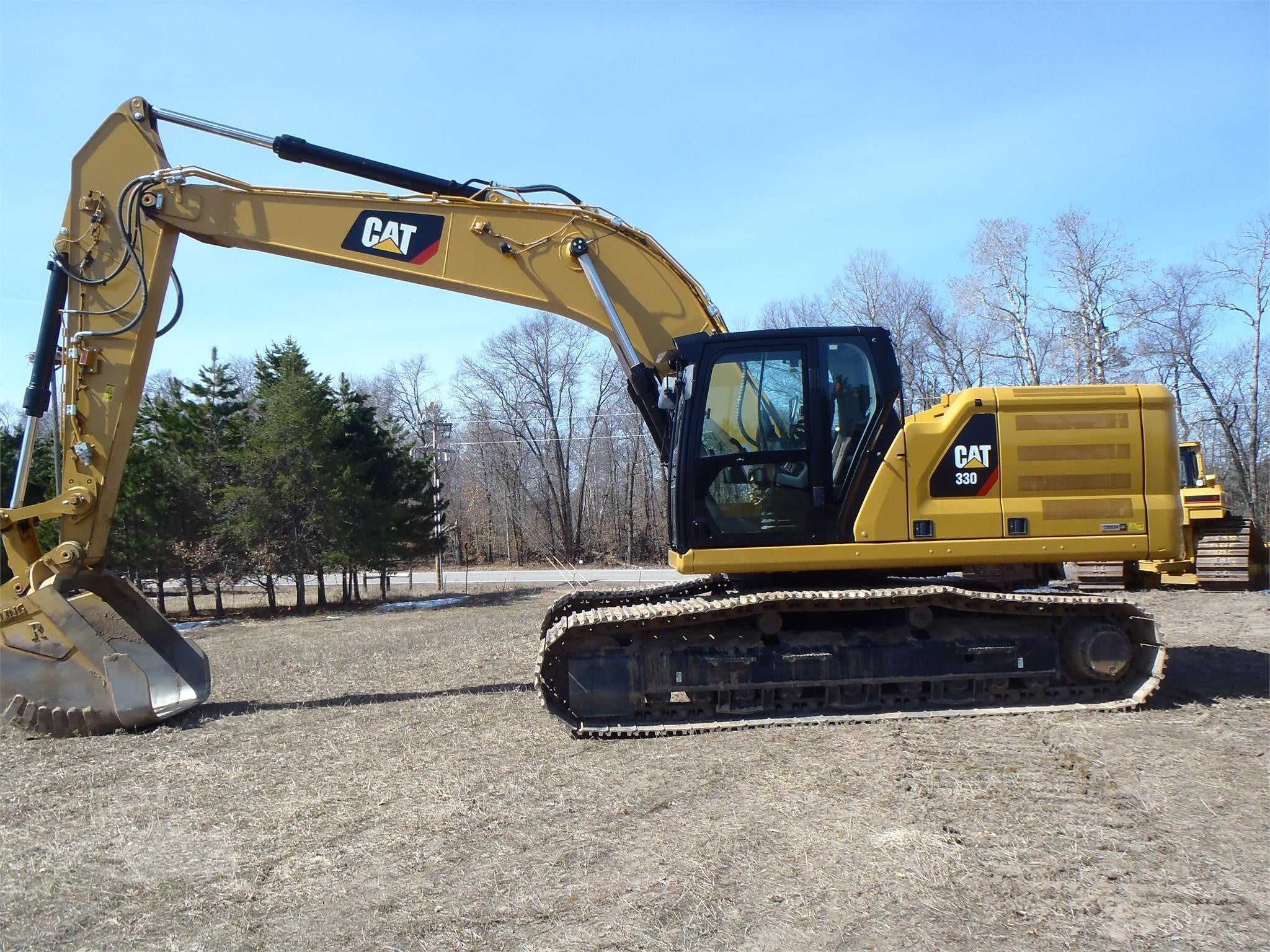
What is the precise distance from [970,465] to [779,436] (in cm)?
148

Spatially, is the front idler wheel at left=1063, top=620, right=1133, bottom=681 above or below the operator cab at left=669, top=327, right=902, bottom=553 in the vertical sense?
below

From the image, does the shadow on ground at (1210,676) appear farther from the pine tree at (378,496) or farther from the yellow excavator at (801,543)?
the pine tree at (378,496)

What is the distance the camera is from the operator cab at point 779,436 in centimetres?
667

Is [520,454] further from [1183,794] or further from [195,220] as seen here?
[1183,794]

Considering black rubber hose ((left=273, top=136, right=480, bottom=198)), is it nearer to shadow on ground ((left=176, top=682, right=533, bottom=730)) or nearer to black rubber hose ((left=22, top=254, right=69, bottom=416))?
black rubber hose ((left=22, top=254, right=69, bottom=416))

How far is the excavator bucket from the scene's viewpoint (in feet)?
22.2

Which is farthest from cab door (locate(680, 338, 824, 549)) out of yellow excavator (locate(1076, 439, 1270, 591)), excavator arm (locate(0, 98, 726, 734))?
yellow excavator (locate(1076, 439, 1270, 591))

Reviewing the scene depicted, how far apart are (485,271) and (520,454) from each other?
41.3 meters

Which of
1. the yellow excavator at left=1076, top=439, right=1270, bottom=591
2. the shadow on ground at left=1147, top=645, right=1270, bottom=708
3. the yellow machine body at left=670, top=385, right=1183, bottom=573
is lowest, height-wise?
the shadow on ground at left=1147, top=645, right=1270, bottom=708

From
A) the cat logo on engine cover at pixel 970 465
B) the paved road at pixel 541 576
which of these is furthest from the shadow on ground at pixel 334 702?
the paved road at pixel 541 576

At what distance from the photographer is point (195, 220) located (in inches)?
294

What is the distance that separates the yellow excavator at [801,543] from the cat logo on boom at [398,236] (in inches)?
21.0

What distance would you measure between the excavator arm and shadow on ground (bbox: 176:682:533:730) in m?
0.26

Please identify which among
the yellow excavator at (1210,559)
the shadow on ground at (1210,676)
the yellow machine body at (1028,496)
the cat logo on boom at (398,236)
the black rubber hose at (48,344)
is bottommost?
the shadow on ground at (1210,676)
